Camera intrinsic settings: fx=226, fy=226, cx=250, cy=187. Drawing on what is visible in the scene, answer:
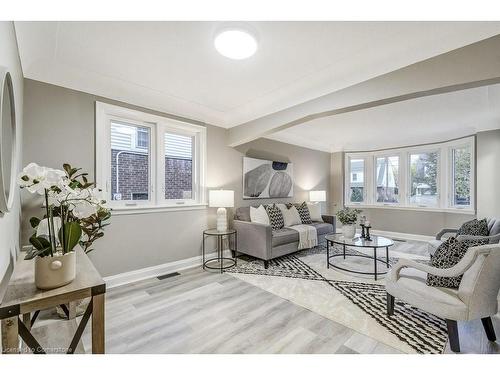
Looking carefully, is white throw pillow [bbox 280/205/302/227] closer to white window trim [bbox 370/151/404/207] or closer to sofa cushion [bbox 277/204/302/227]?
sofa cushion [bbox 277/204/302/227]

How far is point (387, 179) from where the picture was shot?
584 centimetres

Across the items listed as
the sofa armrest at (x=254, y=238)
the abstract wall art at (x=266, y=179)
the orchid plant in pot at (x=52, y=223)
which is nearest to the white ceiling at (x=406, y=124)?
the abstract wall art at (x=266, y=179)

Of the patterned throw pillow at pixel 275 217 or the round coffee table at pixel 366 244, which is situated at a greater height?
the patterned throw pillow at pixel 275 217

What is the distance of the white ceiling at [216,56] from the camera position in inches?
67.9

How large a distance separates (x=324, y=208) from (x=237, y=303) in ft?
14.6

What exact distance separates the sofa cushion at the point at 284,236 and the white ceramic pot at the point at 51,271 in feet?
8.94

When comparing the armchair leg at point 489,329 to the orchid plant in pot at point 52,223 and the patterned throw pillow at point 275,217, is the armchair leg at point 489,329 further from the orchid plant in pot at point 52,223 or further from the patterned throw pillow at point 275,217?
the orchid plant in pot at point 52,223

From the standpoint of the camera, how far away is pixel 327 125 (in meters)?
4.41

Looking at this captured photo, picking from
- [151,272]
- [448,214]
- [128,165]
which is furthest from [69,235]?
[448,214]

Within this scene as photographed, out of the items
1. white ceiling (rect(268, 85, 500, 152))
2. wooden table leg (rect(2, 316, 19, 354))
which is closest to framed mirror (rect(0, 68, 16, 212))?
wooden table leg (rect(2, 316, 19, 354))

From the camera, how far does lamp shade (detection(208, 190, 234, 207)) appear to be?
11.5ft

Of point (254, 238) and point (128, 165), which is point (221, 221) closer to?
point (254, 238)

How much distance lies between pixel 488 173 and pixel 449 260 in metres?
3.55
